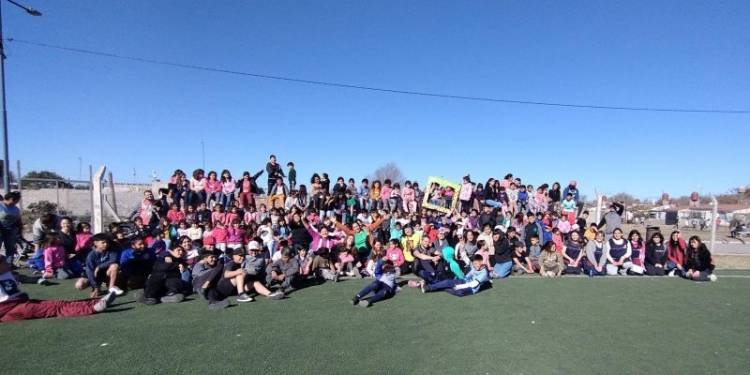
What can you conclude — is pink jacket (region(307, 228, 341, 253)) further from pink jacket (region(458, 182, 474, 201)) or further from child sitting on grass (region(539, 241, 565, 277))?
pink jacket (region(458, 182, 474, 201))

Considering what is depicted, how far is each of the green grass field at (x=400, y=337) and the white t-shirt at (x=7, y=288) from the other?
50 centimetres

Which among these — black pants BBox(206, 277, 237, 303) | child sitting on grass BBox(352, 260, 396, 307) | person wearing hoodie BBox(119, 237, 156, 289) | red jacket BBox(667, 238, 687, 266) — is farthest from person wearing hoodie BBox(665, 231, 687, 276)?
person wearing hoodie BBox(119, 237, 156, 289)

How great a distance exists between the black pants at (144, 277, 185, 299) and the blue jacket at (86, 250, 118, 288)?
3.93 ft

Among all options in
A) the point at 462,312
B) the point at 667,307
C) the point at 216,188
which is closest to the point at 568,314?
the point at 462,312

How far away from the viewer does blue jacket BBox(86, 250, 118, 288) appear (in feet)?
23.4

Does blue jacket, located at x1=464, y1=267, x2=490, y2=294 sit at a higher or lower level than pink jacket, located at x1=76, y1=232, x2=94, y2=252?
lower

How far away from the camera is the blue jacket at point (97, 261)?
7.14 metres

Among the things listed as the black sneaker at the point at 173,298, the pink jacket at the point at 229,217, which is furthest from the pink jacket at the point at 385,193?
the black sneaker at the point at 173,298

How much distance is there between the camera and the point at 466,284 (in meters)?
7.54

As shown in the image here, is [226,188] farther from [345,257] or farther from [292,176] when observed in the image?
[345,257]

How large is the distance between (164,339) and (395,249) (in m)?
5.69

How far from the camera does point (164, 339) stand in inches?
191

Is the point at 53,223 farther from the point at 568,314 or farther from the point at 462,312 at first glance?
the point at 568,314

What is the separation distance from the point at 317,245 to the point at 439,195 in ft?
20.5
